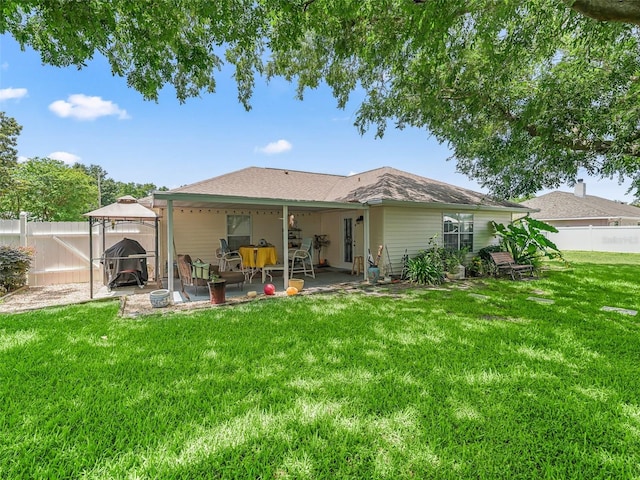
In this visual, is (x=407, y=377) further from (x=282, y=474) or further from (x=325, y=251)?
(x=325, y=251)

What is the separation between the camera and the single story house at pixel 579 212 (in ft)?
78.1

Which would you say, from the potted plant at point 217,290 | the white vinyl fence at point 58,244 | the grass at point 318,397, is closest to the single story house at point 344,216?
the white vinyl fence at point 58,244

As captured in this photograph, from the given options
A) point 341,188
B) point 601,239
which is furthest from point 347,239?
point 601,239

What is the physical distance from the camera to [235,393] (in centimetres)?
325

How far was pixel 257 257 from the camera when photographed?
9656 millimetres

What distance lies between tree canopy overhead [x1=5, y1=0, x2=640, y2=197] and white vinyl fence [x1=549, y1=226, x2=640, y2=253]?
469 inches

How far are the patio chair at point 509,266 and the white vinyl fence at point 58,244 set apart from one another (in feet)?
40.8

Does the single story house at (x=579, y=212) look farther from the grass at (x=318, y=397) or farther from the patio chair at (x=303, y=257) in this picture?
the grass at (x=318, y=397)

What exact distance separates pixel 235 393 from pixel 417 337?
304cm

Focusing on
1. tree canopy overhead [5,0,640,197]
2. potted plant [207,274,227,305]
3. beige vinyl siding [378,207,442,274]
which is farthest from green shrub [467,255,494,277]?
potted plant [207,274,227,305]

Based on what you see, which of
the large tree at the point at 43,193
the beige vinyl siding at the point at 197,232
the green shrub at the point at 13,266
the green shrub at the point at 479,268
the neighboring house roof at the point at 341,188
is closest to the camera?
the green shrub at the point at 13,266

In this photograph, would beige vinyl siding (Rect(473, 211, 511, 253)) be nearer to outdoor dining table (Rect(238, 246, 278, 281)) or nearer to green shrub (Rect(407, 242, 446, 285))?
green shrub (Rect(407, 242, 446, 285))

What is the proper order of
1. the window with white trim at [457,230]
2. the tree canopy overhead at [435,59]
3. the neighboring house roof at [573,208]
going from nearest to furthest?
the tree canopy overhead at [435,59]
the window with white trim at [457,230]
the neighboring house roof at [573,208]

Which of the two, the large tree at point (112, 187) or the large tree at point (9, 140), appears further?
the large tree at point (112, 187)
